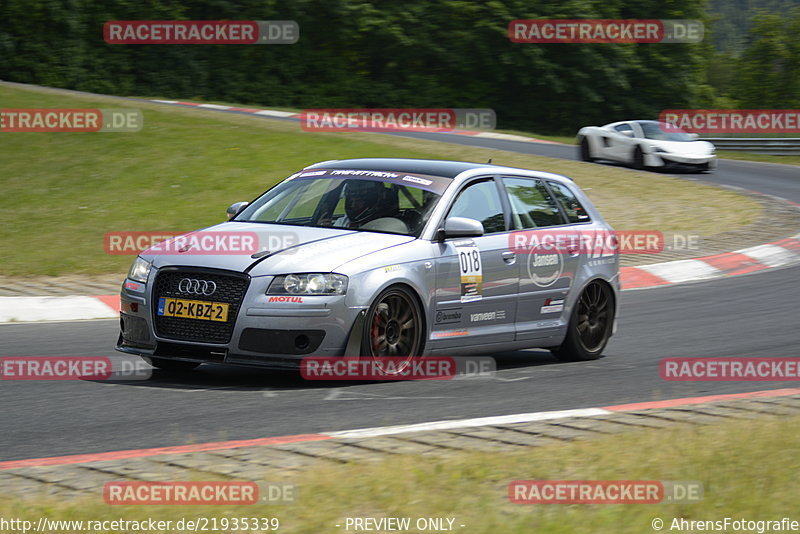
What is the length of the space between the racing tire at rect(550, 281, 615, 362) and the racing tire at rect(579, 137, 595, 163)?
18630mm

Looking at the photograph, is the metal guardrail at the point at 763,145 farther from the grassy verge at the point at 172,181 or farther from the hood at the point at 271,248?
the hood at the point at 271,248

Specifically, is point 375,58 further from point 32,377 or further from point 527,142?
point 32,377

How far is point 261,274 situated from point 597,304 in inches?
135

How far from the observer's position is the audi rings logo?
23.5ft

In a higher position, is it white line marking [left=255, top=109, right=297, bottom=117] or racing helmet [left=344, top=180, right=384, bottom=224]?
white line marking [left=255, top=109, right=297, bottom=117]

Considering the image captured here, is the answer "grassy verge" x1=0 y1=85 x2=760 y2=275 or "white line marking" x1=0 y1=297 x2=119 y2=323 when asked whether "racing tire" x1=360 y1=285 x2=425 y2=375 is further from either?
"grassy verge" x1=0 y1=85 x2=760 y2=275

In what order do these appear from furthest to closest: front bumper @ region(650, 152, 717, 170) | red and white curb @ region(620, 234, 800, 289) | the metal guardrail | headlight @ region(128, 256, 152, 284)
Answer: the metal guardrail < front bumper @ region(650, 152, 717, 170) < red and white curb @ region(620, 234, 800, 289) < headlight @ region(128, 256, 152, 284)

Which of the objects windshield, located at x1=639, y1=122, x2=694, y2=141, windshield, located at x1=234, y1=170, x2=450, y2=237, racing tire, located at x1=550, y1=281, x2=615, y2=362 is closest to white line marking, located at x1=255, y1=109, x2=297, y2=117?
windshield, located at x1=639, y1=122, x2=694, y2=141

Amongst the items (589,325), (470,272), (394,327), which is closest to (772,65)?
(589,325)

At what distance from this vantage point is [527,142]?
32938mm

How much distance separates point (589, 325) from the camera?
30.7ft

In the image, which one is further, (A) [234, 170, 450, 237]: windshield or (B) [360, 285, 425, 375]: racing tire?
(A) [234, 170, 450, 237]: windshield

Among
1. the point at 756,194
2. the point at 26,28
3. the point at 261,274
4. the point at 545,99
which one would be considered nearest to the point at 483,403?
the point at 261,274

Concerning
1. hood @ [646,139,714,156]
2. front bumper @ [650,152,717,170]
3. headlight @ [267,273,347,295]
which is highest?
hood @ [646,139,714,156]
